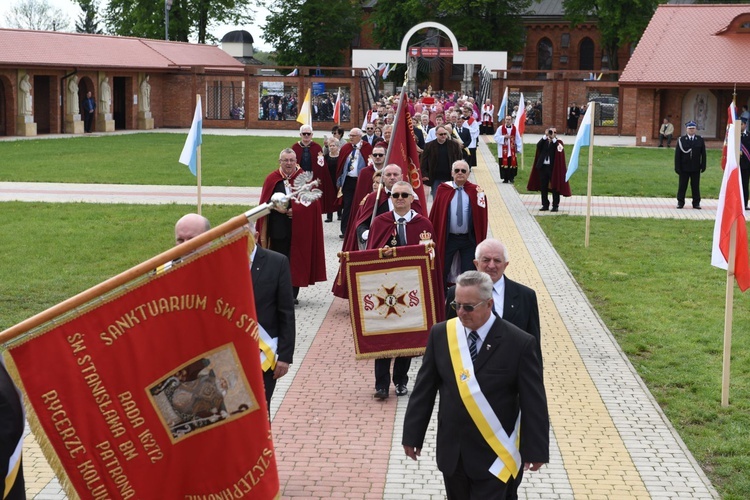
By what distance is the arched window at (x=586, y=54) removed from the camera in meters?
89.8

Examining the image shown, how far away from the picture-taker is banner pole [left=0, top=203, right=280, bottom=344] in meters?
4.57

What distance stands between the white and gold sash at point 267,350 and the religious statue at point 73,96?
45724 mm

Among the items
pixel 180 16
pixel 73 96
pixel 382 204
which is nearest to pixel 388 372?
pixel 382 204

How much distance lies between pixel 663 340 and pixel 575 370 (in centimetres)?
187

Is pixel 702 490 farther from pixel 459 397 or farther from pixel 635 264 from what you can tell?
pixel 635 264

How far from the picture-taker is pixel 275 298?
7594mm

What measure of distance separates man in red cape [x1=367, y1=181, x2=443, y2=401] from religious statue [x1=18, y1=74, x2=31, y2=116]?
4066 cm

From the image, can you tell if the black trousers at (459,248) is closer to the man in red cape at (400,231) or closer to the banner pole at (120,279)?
the man in red cape at (400,231)

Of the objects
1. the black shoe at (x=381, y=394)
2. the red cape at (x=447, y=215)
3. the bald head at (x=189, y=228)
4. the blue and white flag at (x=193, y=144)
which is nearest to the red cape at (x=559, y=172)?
the blue and white flag at (x=193, y=144)

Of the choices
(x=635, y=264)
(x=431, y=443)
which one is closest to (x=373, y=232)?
(x=431, y=443)

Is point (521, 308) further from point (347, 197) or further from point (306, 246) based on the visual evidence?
point (347, 197)

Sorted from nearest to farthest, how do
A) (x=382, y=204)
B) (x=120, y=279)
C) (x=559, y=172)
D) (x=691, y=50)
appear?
(x=120, y=279) < (x=382, y=204) < (x=559, y=172) < (x=691, y=50)

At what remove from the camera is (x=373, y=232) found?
10.5 meters

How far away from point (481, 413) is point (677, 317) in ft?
28.1
